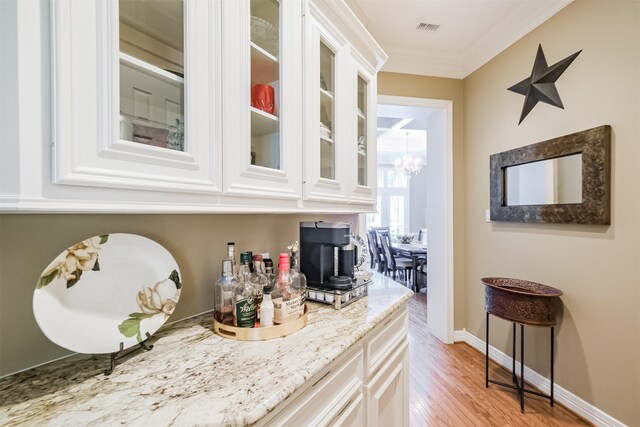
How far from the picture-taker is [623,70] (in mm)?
1564

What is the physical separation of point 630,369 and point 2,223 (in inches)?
111

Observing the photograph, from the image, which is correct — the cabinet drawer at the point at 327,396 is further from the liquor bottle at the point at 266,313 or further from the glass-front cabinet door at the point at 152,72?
the glass-front cabinet door at the point at 152,72

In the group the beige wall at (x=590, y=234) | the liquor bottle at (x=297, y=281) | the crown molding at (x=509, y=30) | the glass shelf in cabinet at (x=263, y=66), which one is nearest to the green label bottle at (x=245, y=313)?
the liquor bottle at (x=297, y=281)

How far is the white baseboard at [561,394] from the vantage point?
1657 mm

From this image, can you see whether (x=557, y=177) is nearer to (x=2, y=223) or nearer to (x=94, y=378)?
(x=94, y=378)

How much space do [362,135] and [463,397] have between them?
1997 millimetres

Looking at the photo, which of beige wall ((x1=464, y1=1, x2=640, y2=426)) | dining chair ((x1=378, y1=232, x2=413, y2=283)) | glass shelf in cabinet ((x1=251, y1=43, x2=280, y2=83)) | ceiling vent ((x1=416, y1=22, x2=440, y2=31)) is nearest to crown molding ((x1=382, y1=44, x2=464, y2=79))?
ceiling vent ((x1=416, y1=22, x2=440, y2=31))

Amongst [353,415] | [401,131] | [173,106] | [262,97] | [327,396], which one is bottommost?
[353,415]

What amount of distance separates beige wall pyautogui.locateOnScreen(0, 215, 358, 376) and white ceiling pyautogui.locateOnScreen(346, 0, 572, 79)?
77.2 inches

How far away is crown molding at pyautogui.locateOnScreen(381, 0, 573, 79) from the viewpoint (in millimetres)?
2111

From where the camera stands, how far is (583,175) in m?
1.74

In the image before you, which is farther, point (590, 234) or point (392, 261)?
point (392, 261)

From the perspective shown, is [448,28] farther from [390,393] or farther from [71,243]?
[71,243]

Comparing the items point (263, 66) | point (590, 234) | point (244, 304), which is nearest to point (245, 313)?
point (244, 304)
